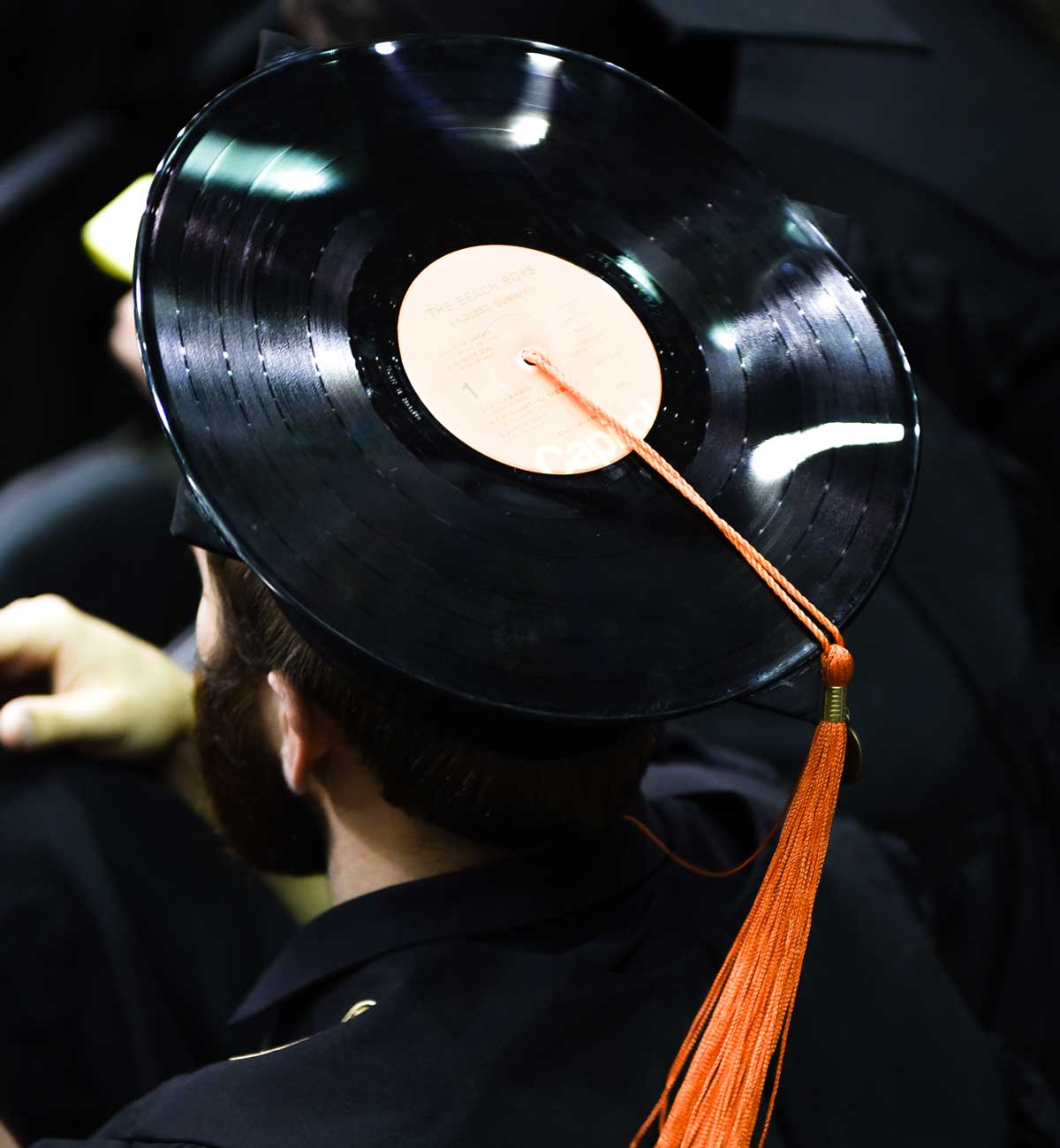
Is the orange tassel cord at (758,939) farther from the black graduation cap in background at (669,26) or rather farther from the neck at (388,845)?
the black graduation cap in background at (669,26)

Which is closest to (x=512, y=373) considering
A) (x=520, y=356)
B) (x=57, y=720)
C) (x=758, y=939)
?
(x=520, y=356)

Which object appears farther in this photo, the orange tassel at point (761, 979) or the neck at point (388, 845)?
the neck at point (388, 845)

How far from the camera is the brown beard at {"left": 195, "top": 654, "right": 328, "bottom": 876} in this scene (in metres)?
0.76

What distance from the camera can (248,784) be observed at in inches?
31.8

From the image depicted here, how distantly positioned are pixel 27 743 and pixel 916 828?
34.8 inches

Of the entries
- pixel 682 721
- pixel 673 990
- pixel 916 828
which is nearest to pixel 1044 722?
pixel 916 828

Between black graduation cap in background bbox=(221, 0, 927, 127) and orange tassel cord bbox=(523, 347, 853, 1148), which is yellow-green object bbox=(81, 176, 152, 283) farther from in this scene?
orange tassel cord bbox=(523, 347, 853, 1148)

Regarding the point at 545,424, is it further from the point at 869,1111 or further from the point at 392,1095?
the point at 869,1111

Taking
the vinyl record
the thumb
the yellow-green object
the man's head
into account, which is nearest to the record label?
the vinyl record

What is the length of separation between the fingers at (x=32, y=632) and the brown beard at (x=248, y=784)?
0.19 meters

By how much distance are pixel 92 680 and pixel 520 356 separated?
461 mm

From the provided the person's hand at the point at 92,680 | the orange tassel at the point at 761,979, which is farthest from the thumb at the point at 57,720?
the orange tassel at the point at 761,979

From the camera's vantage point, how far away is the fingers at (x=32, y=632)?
36.2 inches

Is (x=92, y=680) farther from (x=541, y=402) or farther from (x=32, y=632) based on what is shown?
(x=541, y=402)
